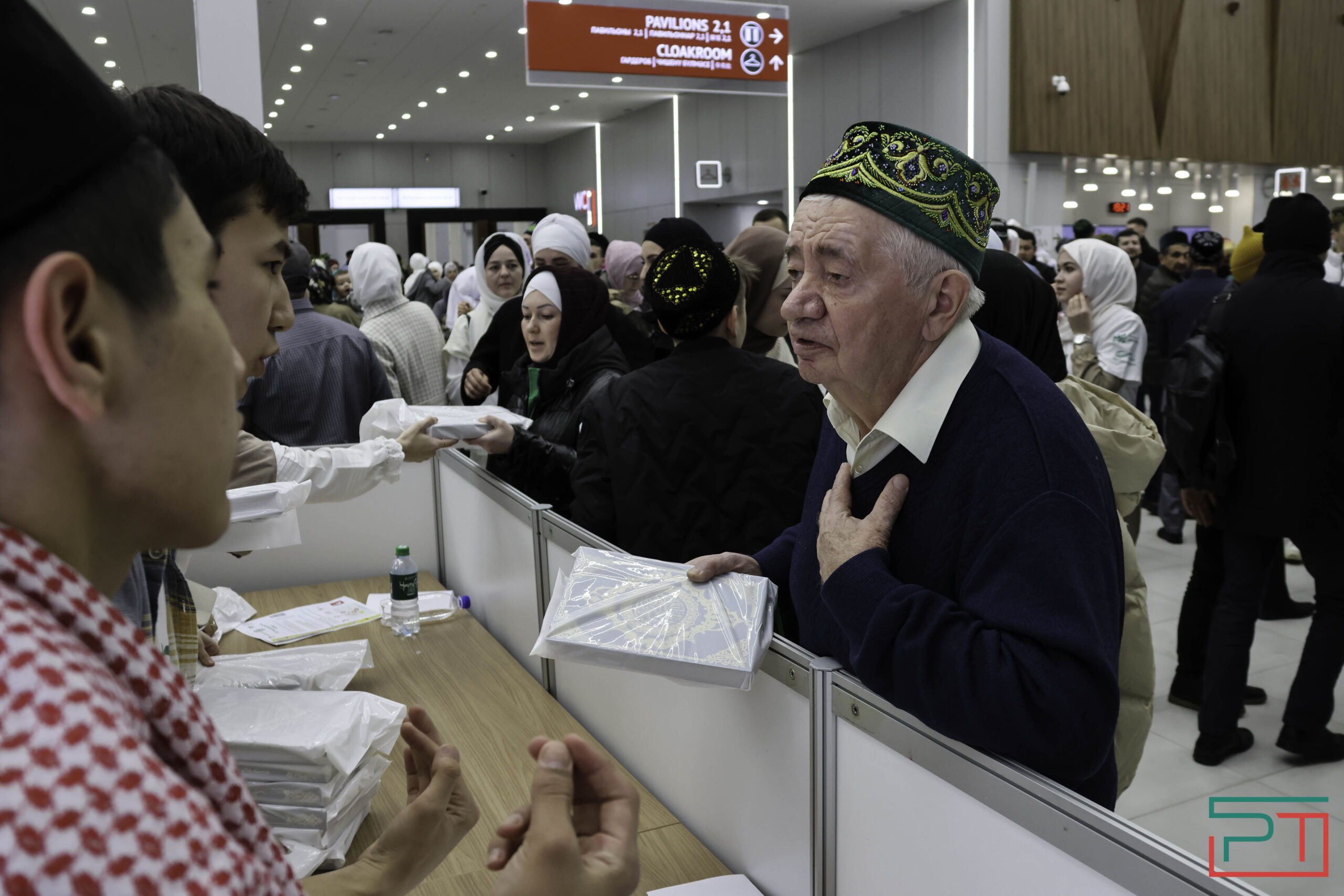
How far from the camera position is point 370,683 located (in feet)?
7.61

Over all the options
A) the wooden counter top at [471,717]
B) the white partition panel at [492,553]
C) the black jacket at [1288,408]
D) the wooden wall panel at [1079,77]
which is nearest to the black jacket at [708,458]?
the white partition panel at [492,553]

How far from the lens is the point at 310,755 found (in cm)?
155

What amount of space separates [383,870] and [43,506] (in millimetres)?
578

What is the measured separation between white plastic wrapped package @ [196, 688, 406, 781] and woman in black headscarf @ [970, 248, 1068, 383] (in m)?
1.82

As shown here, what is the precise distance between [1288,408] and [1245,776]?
117 cm

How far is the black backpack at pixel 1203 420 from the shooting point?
125 inches

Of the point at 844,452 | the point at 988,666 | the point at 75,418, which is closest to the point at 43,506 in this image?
the point at 75,418

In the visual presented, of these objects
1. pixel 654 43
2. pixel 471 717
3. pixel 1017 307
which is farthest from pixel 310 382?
pixel 654 43

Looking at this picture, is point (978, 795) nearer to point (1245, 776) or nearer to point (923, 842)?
point (923, 842)

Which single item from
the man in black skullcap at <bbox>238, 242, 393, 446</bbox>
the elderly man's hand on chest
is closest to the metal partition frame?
the elderly man's hand on chest

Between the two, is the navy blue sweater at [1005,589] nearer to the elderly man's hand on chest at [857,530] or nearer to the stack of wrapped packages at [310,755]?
the elderly man's hand on chest at [857,530]

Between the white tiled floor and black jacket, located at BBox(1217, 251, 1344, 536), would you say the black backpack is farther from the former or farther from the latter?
the white tiled floor

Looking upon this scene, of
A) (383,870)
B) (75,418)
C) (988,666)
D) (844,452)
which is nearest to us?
(75,418)

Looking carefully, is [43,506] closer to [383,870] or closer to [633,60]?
[383,870]
